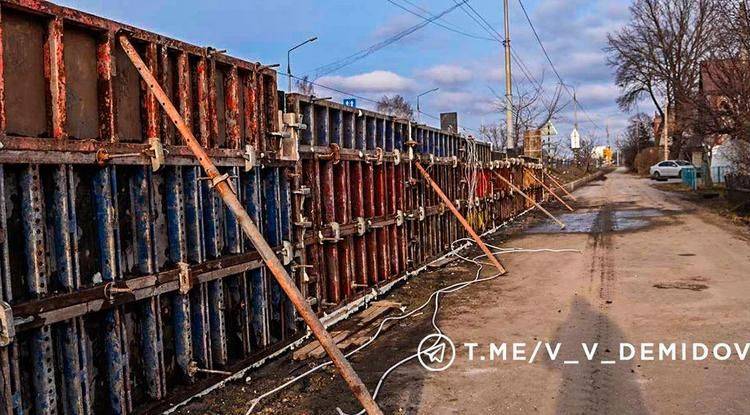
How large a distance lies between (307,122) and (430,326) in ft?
9.48

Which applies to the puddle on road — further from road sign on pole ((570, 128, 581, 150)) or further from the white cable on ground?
road sign on pole ((570, 128, 581, 150))

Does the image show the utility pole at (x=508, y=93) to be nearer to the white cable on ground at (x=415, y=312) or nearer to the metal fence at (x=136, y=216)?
the white cable on ground at (x=415, y=312)

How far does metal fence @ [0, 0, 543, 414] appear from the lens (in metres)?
3.82

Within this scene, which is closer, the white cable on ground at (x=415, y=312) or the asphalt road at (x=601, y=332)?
the asphalt road at (x=601, y=332)

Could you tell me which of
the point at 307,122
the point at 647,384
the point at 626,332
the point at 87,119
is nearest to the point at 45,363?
the point at 87,119

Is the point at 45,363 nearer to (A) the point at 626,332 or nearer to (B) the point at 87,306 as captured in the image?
(B) the point at 87,306

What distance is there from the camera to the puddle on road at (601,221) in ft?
57.0

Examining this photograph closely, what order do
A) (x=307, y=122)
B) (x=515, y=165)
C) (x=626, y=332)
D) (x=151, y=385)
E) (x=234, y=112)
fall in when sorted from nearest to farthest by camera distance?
(x=151, y=385)
(x=234, y=112)
(x=626, y=332)
(x=307, y=122)
(x=515, y=165)

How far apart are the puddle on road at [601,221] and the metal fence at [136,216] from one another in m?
11.4

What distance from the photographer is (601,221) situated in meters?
19.4

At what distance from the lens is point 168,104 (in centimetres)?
440

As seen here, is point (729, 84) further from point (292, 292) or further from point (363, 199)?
point (292, 292)

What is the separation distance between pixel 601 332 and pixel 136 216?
5095 mm

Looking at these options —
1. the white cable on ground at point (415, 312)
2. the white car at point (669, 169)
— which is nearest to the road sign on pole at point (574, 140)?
the white car at point (669, 169)
